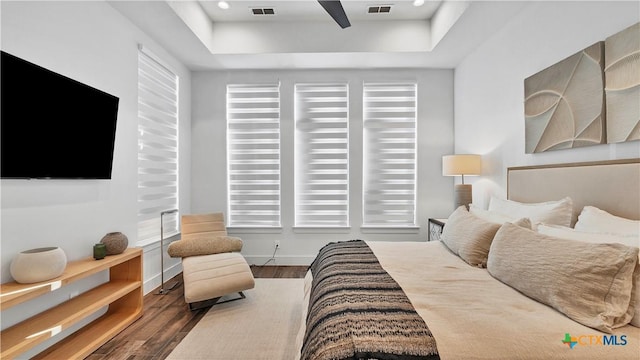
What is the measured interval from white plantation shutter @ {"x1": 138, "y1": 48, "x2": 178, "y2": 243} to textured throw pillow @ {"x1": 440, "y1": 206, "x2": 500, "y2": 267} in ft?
10.2

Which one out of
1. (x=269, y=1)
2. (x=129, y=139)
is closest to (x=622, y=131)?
(x=269, y=1)

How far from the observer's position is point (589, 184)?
74.6 inches

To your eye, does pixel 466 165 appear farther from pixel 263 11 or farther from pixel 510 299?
pixel 263 11

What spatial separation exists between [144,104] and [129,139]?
0.50 metres

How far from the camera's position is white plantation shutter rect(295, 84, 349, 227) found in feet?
13.4

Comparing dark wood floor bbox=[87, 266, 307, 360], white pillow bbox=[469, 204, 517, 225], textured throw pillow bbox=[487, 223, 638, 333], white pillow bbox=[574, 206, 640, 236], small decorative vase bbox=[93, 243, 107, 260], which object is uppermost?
white pillow bbox=[574, 206, 640, 236]

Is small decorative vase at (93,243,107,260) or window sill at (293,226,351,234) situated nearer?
small decorative vase at (93,243,107,260)

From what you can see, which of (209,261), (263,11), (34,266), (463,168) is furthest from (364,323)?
(263,11)

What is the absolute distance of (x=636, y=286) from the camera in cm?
119

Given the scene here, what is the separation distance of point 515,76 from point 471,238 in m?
1.78

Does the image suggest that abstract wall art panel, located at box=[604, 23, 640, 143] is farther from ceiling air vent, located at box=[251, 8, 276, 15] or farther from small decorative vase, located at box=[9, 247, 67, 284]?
small decorative vase, located at box=[9, 247, 67, 284]

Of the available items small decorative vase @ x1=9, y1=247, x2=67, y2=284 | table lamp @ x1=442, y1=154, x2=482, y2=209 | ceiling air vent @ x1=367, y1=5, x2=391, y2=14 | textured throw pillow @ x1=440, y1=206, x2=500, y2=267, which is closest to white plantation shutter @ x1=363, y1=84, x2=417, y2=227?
table lamp @ x1=442, y1=154, x2=482, y2=209

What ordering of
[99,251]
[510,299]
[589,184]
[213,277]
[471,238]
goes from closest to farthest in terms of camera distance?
1. [510,299]
2. [589,184]
3. [471,238]
4. [99,251]
5. [213,277]

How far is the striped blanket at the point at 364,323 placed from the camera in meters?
1.01
